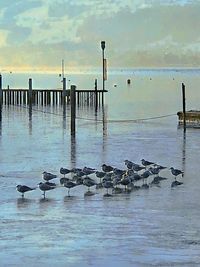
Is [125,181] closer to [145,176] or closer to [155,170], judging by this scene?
[145,176]

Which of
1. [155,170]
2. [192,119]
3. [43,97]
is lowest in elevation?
[155,170]

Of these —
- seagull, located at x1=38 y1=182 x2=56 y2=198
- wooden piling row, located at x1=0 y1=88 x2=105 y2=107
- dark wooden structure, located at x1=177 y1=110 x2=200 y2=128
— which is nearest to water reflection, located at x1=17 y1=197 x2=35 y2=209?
seagull, located at x1=38 y1=182 x2=56 y2=198

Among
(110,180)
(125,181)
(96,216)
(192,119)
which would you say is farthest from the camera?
(192,119)

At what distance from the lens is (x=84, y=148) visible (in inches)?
835

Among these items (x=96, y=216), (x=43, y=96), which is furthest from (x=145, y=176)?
(x=43, y=96)

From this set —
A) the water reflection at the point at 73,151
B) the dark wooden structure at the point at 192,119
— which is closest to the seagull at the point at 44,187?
the water reflection at the point at 73,151

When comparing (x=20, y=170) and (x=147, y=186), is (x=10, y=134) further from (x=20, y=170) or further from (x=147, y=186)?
(x=147, y=186)

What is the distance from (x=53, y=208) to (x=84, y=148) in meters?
9.23

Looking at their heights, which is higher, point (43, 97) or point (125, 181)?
point (43, 97)

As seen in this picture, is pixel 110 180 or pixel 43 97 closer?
pixel 110 180

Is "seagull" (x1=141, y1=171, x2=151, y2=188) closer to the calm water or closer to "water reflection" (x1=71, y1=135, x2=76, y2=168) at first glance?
the calm water

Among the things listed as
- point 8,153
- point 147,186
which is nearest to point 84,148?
point 8,153

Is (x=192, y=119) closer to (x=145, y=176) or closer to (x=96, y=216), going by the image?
(x=145, y=176)

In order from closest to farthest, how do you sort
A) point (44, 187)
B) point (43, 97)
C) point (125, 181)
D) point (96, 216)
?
point (96, 216), point (44, 187), point (125, 181), point (43, 97)
